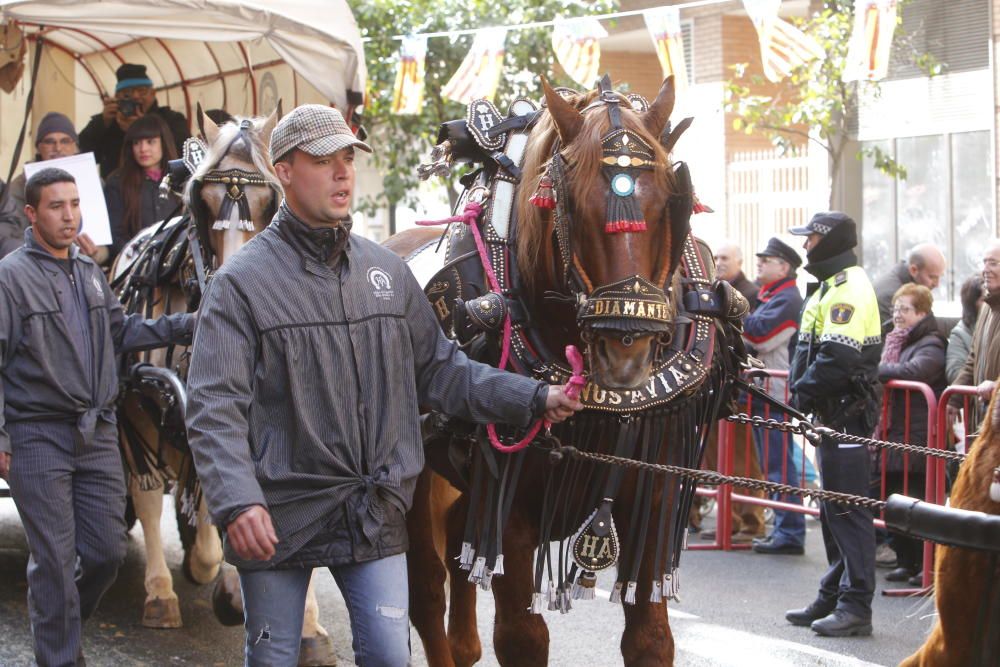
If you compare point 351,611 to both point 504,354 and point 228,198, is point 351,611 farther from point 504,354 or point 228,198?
point 228,198

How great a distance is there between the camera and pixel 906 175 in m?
13.3

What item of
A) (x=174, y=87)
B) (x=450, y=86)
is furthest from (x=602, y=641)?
(x=450, y=86)

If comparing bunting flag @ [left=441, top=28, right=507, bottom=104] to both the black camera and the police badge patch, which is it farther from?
the police badge patch

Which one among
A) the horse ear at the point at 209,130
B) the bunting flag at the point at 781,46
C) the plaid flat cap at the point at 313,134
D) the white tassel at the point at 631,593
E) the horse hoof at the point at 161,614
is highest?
the bunting flag at the point at 781,46

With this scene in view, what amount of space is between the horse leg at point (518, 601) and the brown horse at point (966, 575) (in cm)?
125

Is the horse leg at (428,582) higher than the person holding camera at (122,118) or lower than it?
lower

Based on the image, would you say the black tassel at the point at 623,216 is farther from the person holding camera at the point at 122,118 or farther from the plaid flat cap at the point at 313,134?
the person holding camera at the point at 122,118

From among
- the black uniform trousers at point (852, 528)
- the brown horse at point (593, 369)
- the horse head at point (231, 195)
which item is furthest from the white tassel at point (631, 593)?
the black uniform trousers at point (852, 528)

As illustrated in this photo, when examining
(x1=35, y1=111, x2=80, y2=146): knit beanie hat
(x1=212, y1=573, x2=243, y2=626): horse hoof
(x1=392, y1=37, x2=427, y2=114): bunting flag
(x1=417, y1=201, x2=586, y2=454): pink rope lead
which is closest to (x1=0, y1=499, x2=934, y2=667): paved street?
(x1=212, y1=573, x2=243, y2=626): horse hoof

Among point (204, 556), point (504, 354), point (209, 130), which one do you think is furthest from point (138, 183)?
point (504, 354)

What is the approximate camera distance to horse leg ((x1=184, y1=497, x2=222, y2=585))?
706cm

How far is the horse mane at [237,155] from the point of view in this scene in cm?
594

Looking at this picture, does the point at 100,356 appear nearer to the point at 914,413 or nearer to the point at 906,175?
the point at 914,413

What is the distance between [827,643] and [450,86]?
575cm
